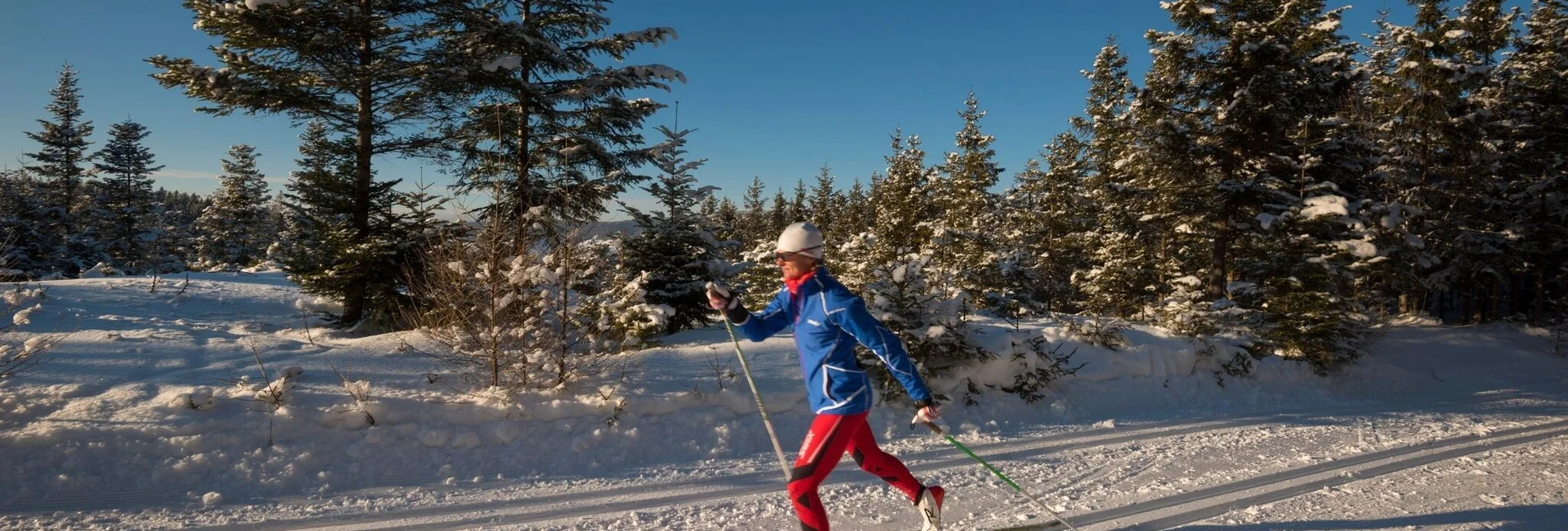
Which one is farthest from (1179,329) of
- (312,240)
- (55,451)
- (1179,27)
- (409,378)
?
(312,240)

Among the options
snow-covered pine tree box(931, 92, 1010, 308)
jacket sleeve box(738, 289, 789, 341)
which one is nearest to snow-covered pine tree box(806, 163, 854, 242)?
snow-covered pine tree box(931, 92, 1010, 308)

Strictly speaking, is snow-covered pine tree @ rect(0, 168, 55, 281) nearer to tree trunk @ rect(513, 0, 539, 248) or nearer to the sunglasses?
tree trunk @ rect(513, 0, 539, 248)

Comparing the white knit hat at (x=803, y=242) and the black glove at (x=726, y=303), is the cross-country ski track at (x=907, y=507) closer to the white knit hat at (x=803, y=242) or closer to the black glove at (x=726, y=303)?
the black glove at (x=726, y=303)

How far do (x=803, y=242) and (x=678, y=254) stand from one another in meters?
7.52

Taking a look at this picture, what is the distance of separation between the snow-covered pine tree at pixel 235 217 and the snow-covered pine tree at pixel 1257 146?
4450 cm

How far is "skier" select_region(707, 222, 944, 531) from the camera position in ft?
11.5

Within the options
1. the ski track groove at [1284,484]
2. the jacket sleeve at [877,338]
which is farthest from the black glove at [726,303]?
the ski track groove at [1284,484]

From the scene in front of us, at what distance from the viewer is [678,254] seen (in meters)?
10.9

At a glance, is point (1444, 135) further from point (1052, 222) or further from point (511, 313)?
point (511, 313)

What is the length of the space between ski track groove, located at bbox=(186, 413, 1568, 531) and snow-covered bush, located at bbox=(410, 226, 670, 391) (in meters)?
1.90

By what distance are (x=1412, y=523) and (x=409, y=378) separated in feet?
28.2

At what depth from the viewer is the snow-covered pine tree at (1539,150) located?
19.0m

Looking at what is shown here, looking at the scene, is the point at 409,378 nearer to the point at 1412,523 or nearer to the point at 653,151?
the point at 653,151

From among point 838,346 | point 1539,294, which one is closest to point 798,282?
point 838,346
